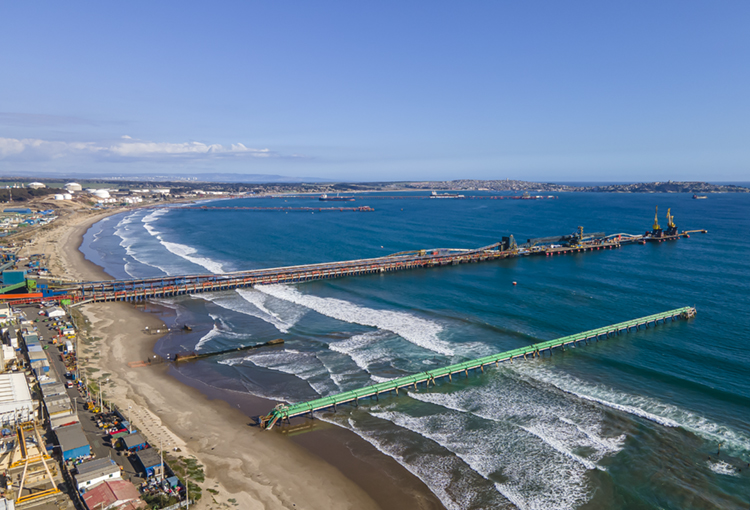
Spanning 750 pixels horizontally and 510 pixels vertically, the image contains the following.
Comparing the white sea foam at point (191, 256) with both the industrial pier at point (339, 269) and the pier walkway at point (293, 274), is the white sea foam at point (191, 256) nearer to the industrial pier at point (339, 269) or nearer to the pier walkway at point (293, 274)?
the pier walkway at point (293, 274)

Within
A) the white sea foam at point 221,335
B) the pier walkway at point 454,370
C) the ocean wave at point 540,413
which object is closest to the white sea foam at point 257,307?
the white sea foam at point 221,335

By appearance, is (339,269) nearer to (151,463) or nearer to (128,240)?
(151,463)

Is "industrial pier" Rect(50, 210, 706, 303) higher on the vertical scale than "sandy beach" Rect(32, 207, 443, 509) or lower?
higher

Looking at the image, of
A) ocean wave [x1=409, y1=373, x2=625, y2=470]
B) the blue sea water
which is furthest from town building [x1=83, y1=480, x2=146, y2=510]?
ocean wave [x1=409, y1=373, x2=625, y2=470]

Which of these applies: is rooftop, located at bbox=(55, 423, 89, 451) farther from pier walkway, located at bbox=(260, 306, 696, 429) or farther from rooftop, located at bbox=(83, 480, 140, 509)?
pier walkway, located at bbox=(260, 306, 696, 429)

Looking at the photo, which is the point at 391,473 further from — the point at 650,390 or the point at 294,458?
the point at 650,390

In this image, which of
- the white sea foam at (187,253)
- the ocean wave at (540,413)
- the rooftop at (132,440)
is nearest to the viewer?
the rooftop at (132,440)
